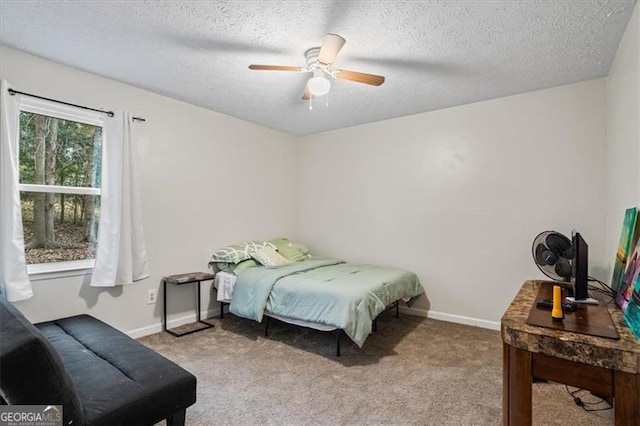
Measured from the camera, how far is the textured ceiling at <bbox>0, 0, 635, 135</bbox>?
189cm

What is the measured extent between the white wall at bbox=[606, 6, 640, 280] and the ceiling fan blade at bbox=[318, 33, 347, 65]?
5.26 ft

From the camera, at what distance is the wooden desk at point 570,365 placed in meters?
1.09

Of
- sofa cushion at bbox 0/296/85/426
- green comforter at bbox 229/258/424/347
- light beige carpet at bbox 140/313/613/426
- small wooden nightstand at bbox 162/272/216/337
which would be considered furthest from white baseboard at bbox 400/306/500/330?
sofa cushion at bbox 0/296/85/426

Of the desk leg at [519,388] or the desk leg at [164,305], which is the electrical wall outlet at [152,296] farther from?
the desk leg at [519,388]

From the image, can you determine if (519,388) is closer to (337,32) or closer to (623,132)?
(623,132)

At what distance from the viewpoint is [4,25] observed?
2.11 m

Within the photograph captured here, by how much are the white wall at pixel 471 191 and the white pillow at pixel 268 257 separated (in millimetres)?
931

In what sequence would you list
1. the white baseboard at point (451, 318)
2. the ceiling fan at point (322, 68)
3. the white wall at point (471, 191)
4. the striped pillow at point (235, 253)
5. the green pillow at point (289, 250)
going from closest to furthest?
the ceiling fan at point (322, 68)
the white wall at point (471, 191)
the white baseboard at point (451, 318)
the striped pillow at point (235, 253)
the green pillow at point (289, 250)

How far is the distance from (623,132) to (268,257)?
3.19 m

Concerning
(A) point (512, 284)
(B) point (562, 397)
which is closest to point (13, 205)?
(B) point (562, 397)

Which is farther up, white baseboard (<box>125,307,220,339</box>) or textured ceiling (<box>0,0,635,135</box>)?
textured ceiling (<box>0,0,635,135</box>)

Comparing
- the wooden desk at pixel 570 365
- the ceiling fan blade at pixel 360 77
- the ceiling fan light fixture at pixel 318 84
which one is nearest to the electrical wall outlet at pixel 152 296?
the ceiling fan light fixture at pixel 318 84

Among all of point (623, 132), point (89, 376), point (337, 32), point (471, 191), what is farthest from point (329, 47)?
point (471, 191)

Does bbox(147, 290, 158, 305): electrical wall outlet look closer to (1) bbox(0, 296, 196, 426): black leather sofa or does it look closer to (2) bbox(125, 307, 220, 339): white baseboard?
(2) bbox(125, 307, 220, 339): white baseboard
